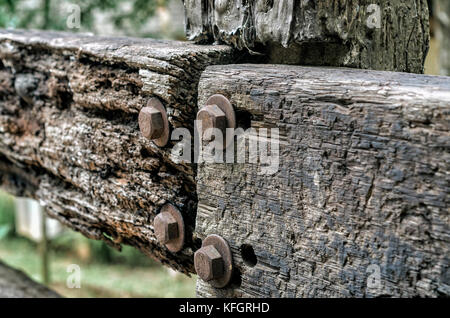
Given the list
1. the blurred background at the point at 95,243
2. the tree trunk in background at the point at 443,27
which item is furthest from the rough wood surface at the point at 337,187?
the tree trunk in background at the point at 443,27

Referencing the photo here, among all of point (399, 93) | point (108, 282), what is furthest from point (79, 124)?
point (108, 282)

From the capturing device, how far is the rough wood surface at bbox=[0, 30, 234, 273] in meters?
1.42

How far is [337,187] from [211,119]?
14.0 inches

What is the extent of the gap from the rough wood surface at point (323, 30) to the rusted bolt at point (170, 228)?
1.73ft

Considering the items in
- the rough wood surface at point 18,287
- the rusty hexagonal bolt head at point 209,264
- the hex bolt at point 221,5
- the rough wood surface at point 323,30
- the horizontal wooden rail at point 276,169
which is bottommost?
the rough wood surface at point 18,287

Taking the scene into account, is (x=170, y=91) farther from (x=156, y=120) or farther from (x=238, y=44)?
(x=238, y=44)

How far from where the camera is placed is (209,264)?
1268 millimetres

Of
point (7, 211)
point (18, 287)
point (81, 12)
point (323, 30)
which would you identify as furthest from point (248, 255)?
point (7, 211)

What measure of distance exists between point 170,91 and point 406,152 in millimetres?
673

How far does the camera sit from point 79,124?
5.88 feet

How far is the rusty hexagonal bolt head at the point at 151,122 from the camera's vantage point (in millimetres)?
1392

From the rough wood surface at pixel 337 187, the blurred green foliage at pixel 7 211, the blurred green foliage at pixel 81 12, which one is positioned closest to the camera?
the rough wood surface at pixel 337 187

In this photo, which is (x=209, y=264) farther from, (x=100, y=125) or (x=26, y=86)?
(x=26, y=86)

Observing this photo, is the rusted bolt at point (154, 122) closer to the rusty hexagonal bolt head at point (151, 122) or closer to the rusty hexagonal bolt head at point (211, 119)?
the rusty hexagonal bolt head at point (151, 122)
